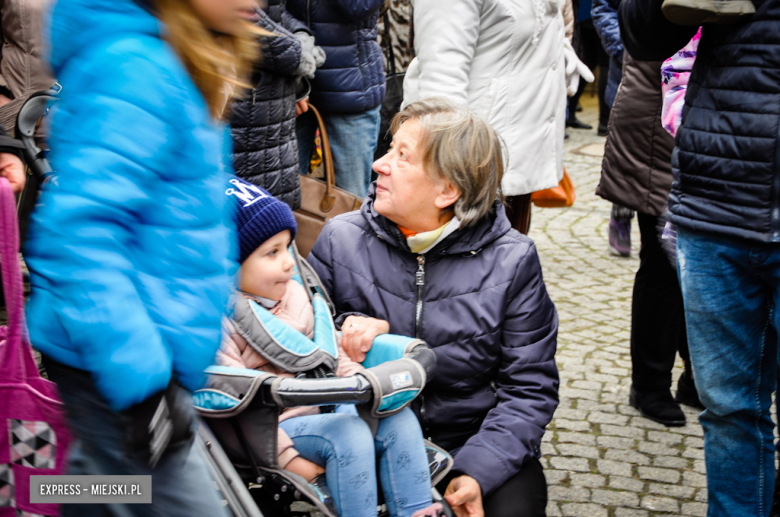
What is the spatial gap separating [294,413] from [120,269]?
0.93 metres

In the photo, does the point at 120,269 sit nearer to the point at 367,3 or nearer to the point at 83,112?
the point at 83,112

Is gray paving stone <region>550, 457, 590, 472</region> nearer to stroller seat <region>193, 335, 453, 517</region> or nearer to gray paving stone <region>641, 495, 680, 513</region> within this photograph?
gray paving stone <region>641, 495, 680, 513</region>

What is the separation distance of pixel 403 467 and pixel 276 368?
0.41 m

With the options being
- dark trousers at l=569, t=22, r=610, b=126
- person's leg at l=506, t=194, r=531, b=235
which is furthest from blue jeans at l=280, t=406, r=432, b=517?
dark trousers at l=569, t=22, r=610, b=126

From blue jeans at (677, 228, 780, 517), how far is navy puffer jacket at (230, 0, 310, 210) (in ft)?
5.37

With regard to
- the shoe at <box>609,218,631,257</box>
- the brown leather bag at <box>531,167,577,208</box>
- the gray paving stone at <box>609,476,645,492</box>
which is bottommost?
the shoe at <box>609,218,631,257</box>

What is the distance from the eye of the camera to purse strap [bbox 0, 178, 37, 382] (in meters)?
1.55

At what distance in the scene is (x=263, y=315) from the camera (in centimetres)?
203

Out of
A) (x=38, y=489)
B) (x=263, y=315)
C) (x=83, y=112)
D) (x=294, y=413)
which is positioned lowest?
(x=294, y=413)

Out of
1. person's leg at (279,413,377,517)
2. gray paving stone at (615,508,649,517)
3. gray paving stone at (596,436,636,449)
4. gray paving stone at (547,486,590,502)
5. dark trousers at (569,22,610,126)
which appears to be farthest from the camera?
dark trousers at (569,22,610,126)

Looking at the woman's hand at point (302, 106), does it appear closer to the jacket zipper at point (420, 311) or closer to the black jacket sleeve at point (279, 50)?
the black jacket sleeve at point (279, 50)

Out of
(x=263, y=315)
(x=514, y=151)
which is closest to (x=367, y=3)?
(x=514, y=151)

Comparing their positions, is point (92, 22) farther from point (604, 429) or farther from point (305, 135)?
point (604, 429)

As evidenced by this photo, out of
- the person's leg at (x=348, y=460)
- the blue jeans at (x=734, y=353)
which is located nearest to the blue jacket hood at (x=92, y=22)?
the person's leg at (x=348, y=460)
